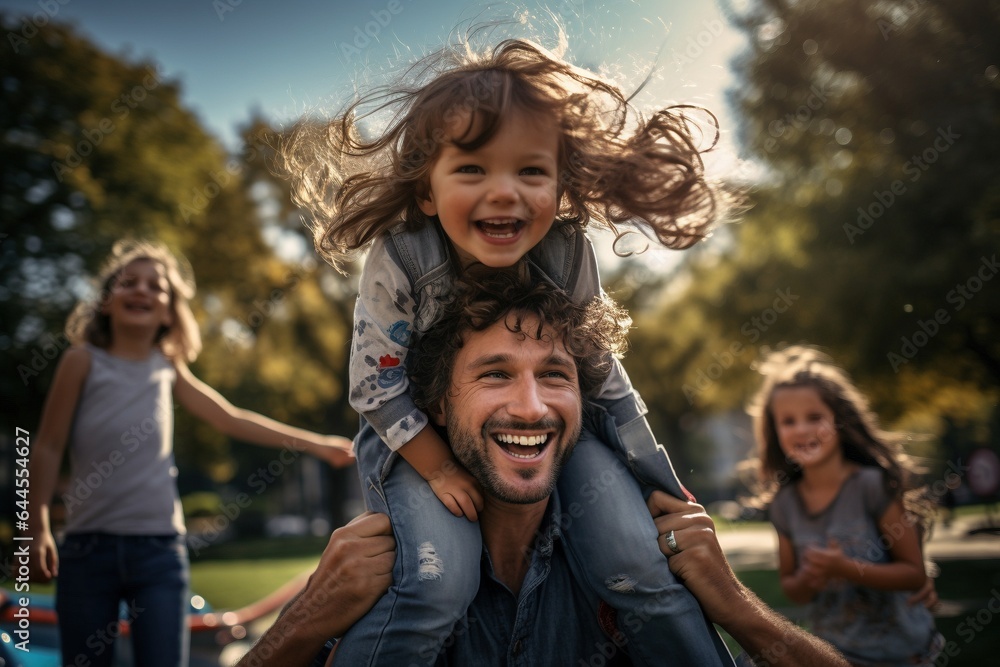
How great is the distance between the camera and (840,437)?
485 centimetres

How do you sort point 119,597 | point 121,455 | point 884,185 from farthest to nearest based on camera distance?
1. point 884,185
2. point 121,455
3. point 119,597

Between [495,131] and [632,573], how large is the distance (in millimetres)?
1580

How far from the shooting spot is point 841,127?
16.1m

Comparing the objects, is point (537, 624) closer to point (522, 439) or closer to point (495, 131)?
point (522, 439)

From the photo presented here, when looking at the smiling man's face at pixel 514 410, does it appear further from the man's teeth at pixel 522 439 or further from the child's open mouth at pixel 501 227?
the child's open mouth at pixel 501 227

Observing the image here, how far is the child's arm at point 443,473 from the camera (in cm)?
288

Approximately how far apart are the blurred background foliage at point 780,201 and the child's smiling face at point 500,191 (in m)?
5.51

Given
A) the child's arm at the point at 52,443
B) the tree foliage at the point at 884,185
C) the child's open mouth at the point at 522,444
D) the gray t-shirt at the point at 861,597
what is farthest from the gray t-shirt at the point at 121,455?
the tree foliage at the point at 884,185

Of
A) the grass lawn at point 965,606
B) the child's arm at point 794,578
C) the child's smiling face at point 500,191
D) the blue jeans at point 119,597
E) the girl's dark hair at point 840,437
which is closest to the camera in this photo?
the child's smiling face at point 500,191

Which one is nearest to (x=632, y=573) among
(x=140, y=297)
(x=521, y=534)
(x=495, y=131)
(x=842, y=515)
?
(x=521, y=534)

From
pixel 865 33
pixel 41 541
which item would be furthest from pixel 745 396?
pixel 41 541

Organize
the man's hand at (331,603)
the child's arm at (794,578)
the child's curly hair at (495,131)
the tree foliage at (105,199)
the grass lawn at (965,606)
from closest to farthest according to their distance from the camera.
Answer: the man's hand at (331,603) < the child's curly hair at (495,131) < the child's arm at (794,578) < the grass lawn at (965,606) < the tree foliage at (105,199)

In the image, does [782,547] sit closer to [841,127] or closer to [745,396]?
[841,127]

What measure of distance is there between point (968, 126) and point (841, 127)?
12.3 feet
